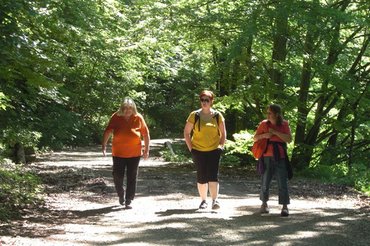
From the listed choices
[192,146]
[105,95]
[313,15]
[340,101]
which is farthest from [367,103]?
[105,95]

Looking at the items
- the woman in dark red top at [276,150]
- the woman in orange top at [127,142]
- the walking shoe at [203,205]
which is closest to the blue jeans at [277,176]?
the woman in dark red top at [276,150]

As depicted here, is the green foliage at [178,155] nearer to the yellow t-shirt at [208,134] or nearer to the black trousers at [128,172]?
the black trousers at [128,172]

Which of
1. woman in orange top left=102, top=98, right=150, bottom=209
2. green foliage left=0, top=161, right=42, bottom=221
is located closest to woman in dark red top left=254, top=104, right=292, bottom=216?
woman in orange top left=102, top=98, right=150, bottom=209

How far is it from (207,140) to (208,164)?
15.2 inches

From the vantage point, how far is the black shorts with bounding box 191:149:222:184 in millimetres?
8375

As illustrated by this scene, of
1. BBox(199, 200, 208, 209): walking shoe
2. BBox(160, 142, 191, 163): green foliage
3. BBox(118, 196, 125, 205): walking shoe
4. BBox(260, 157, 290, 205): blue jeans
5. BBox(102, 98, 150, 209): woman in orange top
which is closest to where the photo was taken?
BBox(260, 157, 290, 205): blue jeans

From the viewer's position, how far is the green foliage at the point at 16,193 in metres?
8.04

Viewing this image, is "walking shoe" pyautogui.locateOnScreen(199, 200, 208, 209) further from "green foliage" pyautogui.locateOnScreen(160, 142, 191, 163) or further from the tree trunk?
"green foliage" pyautogui.locateOnScreen(160, 142, 191, 163)

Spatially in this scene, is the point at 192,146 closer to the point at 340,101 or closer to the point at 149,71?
the point at 340,101

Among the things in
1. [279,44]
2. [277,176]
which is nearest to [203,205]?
[277,176]

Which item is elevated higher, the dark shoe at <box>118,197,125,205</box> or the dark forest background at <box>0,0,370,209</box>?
the dark forest background at <box>0,0,370,209</box>

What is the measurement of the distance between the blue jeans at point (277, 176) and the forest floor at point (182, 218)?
31cm

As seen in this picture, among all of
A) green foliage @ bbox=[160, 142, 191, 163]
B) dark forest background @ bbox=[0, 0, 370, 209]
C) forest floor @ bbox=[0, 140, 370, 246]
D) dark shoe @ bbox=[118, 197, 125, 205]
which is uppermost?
dark forest background @ bbox=[0, 0, 370, 209]

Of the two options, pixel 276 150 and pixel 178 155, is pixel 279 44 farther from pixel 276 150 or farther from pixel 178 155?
pixel 178 155
